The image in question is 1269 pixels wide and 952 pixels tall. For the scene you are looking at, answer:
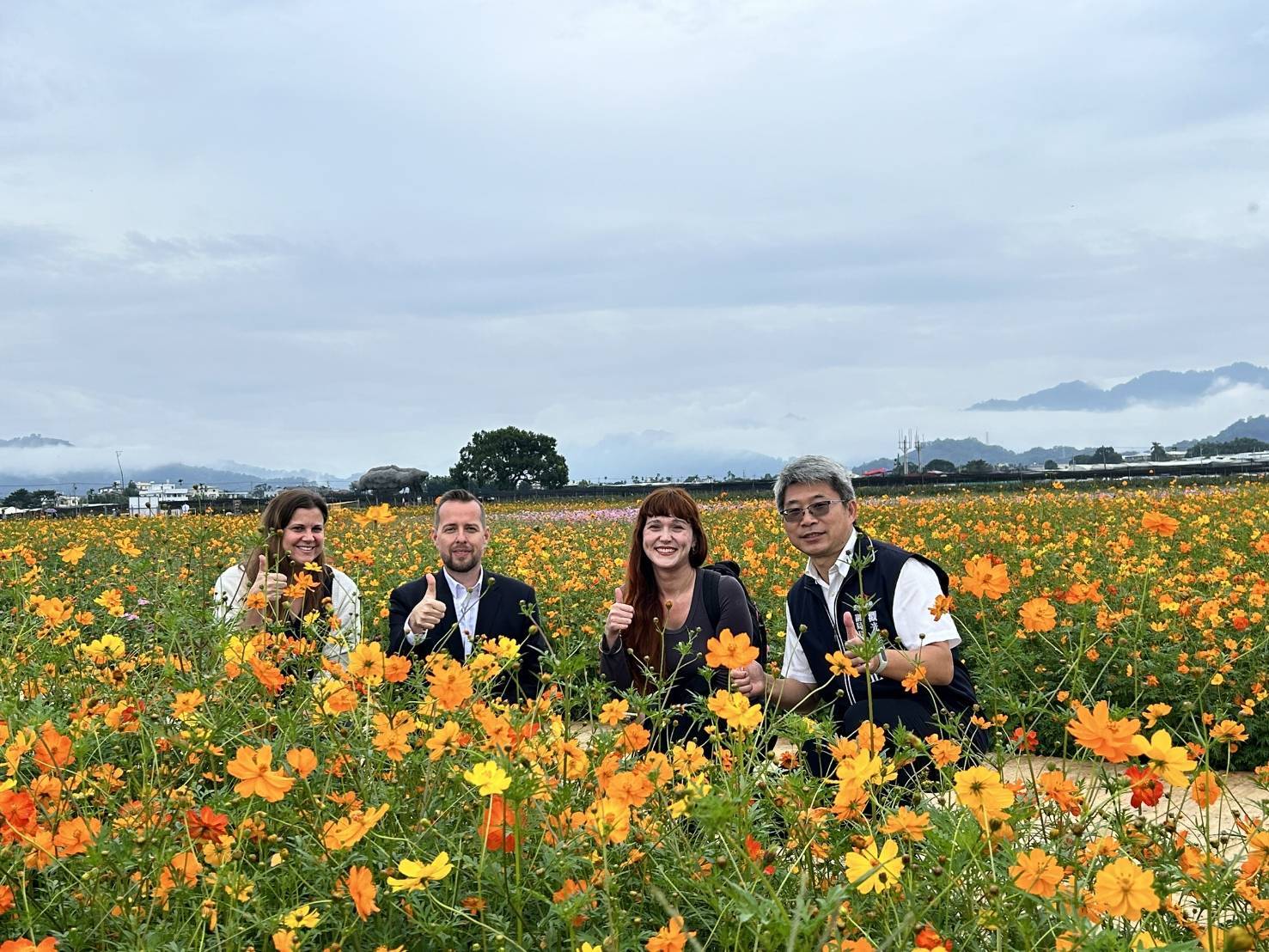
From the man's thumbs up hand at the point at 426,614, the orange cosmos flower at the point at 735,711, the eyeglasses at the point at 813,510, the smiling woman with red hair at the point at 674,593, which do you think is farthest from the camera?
the smiling woman with red hair at the point at 674,593

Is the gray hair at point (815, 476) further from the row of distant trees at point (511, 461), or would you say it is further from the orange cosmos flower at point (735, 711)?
the row of distant trees at point (511, 461)

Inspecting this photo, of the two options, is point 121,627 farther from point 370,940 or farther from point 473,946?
point 473,946

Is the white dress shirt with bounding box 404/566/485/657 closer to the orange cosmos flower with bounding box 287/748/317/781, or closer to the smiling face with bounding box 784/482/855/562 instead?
the smiling face with bounding box 784/482/855/562

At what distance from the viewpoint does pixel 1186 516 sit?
8.34 meters

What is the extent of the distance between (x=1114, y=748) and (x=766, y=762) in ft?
1.80

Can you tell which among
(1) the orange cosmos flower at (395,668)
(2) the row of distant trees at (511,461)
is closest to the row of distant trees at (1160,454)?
(2) the row of distant trees at (511,461)

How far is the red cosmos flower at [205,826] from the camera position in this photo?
1409 millimetres

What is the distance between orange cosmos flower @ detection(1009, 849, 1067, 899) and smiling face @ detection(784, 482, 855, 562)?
1907mm

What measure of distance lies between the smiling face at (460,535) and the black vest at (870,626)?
46.4 inches

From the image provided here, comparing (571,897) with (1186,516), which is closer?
(571,897)

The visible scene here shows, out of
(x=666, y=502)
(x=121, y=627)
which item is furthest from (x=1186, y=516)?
(x=121, y=627)

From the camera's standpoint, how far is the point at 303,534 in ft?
12.4

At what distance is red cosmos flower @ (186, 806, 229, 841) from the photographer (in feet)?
4.62

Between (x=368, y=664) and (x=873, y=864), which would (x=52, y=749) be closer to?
(x=368, y=664)
